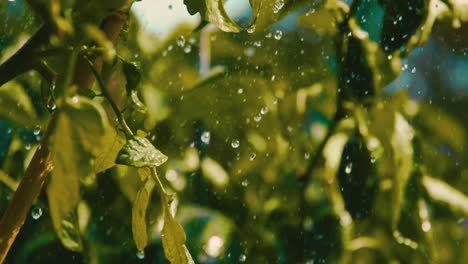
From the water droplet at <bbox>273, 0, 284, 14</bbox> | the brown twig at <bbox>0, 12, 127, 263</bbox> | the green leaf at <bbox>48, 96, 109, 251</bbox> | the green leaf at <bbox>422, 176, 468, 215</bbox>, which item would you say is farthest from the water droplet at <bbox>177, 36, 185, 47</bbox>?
the green leaf at <bbox>48, 96, 109, 251</bbox>

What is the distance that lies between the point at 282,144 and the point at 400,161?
0.58ft

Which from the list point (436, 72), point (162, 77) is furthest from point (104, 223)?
point (436, 72)

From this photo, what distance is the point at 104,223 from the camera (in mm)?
863

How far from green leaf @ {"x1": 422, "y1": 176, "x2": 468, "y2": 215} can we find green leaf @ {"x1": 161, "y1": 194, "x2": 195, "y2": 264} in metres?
0.53

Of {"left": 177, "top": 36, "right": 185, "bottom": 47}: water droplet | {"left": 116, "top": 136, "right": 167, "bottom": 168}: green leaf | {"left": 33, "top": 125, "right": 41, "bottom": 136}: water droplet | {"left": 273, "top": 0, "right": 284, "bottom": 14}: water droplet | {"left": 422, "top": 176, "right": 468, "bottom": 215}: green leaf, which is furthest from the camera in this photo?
{"left": 177, "top": 36, "right": 185, "bottom": 47}: water droplet

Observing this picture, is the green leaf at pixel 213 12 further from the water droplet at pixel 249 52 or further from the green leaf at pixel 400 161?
the water droplet at pixel 249 52

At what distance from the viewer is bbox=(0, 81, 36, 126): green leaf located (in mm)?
800

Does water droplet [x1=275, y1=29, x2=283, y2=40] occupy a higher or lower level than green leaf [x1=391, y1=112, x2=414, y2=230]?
higher

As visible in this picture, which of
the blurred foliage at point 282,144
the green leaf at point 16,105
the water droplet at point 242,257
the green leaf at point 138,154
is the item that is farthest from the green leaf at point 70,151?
the water droplet at point 242,257

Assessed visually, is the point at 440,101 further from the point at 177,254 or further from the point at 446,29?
the point at 177,254

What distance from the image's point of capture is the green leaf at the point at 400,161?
0.80 meters

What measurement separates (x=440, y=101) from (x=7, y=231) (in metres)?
0.87

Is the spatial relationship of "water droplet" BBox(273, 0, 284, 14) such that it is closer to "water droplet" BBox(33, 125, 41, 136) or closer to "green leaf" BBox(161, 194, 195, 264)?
"green leaf" BBox(161, 194, 195, 264)

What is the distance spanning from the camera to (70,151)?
240mm
